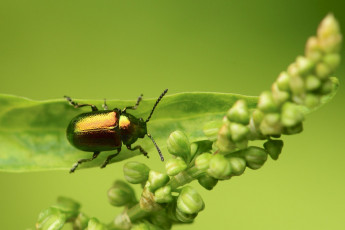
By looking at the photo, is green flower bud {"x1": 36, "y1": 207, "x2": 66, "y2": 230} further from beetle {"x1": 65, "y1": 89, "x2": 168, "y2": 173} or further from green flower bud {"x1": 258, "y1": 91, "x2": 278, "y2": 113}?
green flower bud {"x1": 258, "y1": 91, "x2": 278, "y2": 113}

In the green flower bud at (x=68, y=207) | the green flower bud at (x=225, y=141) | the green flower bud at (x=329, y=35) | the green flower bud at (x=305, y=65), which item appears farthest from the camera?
the green flower bud at (x=68, y=207)

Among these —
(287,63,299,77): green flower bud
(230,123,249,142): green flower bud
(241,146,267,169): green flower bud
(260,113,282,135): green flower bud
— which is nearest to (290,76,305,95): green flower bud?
(287,63,299,77): green flower bud

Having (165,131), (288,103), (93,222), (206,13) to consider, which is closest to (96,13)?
(206,13)

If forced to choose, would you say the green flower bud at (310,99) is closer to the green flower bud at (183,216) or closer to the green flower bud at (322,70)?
the green flower bud at (322,70)

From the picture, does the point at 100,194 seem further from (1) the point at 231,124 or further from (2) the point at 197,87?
(1) the point at 231,124

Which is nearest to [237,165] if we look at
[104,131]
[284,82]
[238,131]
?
[238,131]

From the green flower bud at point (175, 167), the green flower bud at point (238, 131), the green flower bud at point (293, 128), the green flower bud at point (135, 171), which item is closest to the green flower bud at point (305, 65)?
the green flower bud at point (293, 128)
